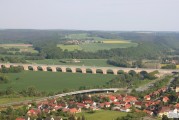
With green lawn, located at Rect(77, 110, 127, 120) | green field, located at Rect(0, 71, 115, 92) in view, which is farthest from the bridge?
green lawn, located at Rect(77, 110, 127, 120)

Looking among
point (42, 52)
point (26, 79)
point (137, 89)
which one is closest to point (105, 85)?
point (137, 89)

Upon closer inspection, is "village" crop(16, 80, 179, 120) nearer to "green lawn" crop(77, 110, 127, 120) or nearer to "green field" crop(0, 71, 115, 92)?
"green lawn" crop(77, 110, 127, 120)

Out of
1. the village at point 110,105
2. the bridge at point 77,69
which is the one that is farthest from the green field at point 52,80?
the village at point 110,105

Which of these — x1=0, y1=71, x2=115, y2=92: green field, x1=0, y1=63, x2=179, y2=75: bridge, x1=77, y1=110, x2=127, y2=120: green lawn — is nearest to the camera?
x1=77, y1=110, x2=127, y2=120: green lawn

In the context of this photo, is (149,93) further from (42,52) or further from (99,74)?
(42,52)

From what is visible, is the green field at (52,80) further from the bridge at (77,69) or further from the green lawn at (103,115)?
the green lawn at (103,115)

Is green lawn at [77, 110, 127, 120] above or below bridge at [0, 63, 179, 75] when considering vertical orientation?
above

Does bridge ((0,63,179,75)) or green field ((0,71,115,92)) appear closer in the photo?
green field ((0,71,115,92))
